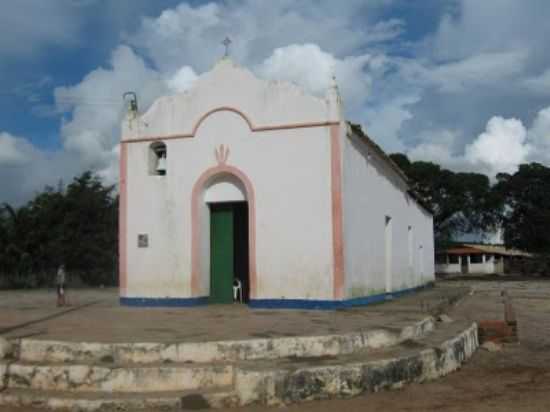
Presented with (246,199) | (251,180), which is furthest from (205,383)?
(246,199)

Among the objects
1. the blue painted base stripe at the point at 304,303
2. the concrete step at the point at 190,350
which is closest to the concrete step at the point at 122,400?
the concrete step at the point at 190,350

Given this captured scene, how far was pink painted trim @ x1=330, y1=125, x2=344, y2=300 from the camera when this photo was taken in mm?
12227

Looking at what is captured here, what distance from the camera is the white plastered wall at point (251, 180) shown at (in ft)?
41.4

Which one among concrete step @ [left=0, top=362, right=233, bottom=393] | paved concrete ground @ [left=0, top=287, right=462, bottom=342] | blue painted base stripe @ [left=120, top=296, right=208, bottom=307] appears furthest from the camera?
blue painted base stripe @ [left=120, top=296, right=208, bottom=307]

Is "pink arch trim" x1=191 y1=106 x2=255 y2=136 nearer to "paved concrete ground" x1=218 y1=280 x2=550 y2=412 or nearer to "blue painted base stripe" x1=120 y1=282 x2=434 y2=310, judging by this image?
"blue painted base stripe" x1=120 y1=282 x2=434 y2=310

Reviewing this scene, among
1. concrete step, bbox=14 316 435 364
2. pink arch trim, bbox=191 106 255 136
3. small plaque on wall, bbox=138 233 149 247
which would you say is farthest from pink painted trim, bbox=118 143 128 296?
concrete step, bbox=14 316 435 364

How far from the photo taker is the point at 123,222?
14242 millimetres

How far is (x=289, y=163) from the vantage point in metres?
12.9

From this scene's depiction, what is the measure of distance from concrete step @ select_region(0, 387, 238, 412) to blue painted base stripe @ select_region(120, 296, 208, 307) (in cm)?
647

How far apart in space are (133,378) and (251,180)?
6.76m

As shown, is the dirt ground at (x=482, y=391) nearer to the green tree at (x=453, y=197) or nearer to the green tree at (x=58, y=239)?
the green tree at (x=58, y=239)

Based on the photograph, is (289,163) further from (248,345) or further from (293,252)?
(248,345)

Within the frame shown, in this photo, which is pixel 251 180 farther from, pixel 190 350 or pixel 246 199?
pixel 190 350

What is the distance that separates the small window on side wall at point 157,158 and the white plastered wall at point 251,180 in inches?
6.0
